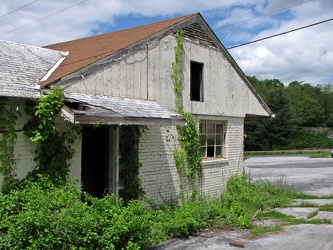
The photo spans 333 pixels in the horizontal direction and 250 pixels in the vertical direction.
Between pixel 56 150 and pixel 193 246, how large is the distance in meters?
3.19

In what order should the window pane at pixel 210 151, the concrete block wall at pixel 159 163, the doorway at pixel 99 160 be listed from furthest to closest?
the window pane at pixel 210 151 → the concrete block wall at pixel 159 163 → the doorway at pixel 99 160

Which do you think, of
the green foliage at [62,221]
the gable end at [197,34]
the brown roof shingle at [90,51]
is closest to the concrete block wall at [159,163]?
the brown roof shingle at [90,51]

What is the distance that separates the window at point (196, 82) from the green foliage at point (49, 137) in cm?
513

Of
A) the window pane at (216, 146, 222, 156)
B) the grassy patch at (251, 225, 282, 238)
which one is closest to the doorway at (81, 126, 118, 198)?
the grassy patch at (251, 225, 282, 238)

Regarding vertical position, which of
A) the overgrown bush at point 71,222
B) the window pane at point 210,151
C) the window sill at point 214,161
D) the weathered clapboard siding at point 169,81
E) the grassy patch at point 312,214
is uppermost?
the weathered clapboard siding at point 169,81

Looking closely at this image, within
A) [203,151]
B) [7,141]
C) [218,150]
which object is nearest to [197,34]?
[203,151]

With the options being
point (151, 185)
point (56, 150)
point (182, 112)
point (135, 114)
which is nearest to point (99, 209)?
point (56, 150)

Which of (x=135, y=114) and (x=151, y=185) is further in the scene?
(x=151, y=185)

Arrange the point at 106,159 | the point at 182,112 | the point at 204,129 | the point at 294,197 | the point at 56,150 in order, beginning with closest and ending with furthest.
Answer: the point at 56,150
the point at 106,159
the point at 182,112
the point at 204,129
the point at 294,197

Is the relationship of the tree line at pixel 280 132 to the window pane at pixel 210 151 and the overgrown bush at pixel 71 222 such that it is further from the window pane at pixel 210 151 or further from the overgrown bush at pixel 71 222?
the overgrown bush at pixel 71 222

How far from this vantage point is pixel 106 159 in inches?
359

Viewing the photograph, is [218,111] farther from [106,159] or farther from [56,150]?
[56,150]

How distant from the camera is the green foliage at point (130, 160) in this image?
917 cm

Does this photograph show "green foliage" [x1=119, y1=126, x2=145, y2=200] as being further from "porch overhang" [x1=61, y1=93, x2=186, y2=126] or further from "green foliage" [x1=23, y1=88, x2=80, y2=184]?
"green foliage" [x1=23, y1=88, x2=80, y2=184]
